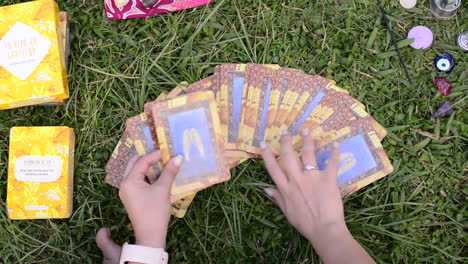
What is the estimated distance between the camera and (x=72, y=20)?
9.57ft

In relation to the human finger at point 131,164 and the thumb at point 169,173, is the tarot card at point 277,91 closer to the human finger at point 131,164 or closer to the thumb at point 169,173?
the thumb at point 169,173

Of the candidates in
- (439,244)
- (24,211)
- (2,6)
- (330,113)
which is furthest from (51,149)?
(439,244)

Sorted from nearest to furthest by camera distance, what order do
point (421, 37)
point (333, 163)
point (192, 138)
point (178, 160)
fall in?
point (333, 163)
point (178, 160)
point (192, 138)
point (421, 37)

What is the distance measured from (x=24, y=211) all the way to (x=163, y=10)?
1605 millimetres

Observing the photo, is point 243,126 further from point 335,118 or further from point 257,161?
point 335,118

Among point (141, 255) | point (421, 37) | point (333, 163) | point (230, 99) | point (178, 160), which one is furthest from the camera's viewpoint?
point (421, 37)

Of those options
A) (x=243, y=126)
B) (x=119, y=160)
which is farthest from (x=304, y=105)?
(x=119, y=160)

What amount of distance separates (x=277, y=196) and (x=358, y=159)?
566 mm

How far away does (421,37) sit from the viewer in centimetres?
281

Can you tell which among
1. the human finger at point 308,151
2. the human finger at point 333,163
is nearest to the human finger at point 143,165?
the human finger at point 308,151

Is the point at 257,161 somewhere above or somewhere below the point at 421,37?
below

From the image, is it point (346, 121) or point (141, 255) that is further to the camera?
point (346, 121)

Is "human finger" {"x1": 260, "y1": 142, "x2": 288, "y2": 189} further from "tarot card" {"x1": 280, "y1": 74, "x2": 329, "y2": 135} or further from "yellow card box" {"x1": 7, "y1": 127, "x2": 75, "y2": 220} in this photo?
"yellow card box" {"x1": 7, "y1": 127, "x2": 75, "y2": 220}

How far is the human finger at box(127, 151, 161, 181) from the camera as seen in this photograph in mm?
2414
